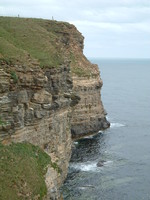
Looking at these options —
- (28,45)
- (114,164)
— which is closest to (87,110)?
(114,164)

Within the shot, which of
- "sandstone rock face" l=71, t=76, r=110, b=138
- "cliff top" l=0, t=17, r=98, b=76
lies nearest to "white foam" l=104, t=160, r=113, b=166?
"sandstone rock face" l=71, t=76, r=110, b=138

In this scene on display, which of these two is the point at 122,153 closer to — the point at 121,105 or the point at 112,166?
the point at 112,166

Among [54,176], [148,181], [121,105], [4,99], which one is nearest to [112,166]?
[148,181]

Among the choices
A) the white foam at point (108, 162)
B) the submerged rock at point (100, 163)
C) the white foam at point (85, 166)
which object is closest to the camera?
the white foam at point (85, 166)

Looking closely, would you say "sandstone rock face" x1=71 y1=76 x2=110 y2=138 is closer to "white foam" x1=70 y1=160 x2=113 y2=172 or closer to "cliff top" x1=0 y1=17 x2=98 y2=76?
"cliff top" x1=0 y1=17 x2=98 y2=76

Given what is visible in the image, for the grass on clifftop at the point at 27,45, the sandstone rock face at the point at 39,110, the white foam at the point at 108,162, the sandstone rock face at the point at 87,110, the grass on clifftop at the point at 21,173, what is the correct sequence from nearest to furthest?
the grass on clifftop at the point at 21,173
the sandstone rock face at the point at 39,110
the grass on clifftop at the point at 27,45
the white foam at the point at 108,162
the sandstone rock face at the point at 87,110

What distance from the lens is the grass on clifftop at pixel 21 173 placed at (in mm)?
35719

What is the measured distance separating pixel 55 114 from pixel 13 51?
10038 millimetres

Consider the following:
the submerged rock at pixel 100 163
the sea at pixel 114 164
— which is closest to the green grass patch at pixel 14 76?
the sea at pixel 114 164

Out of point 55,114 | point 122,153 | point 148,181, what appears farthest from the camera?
point 122,153

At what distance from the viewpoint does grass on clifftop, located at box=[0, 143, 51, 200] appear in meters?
35.7

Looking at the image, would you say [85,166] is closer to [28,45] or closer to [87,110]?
[28,45]

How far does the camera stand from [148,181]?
59.2 metres

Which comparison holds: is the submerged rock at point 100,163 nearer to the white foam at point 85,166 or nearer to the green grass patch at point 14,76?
the white foam at point 85,166
